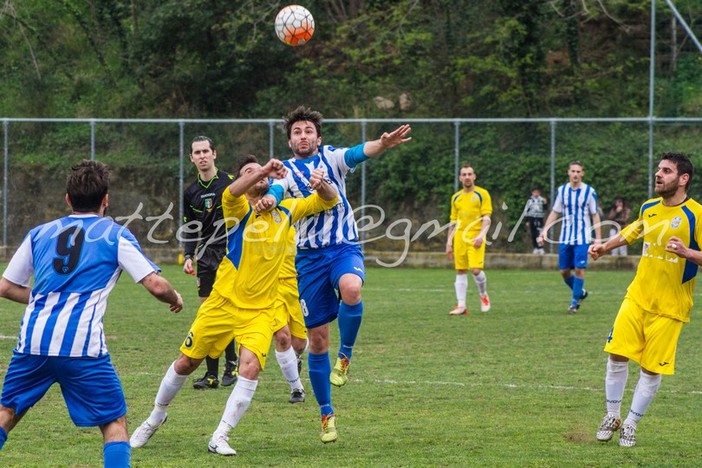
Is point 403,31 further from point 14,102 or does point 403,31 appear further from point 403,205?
point 14,102

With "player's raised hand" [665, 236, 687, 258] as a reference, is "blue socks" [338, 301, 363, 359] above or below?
below

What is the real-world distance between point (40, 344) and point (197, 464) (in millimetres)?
1520

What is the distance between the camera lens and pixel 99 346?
16.6 feet

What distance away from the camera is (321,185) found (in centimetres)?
683

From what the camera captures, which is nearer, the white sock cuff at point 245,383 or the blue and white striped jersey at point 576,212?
the white sock cuff at point 245,383

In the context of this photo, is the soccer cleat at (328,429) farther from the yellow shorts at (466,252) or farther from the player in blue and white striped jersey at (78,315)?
the yellow shorts at (466,252)

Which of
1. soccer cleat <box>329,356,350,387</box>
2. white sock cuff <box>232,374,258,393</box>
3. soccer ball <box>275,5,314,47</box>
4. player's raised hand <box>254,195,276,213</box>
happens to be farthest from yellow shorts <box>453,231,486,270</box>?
white sock cuff <box>232,374,258,393</box>

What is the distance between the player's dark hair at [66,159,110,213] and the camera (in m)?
5.07

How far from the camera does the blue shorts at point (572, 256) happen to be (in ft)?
49.7

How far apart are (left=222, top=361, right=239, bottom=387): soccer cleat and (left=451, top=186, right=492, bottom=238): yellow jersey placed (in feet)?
22.3

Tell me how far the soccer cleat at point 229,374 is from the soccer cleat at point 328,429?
91.1 inches

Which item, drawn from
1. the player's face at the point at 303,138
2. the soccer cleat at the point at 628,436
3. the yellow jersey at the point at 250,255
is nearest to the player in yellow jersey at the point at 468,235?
the player's face at the point at 303,138

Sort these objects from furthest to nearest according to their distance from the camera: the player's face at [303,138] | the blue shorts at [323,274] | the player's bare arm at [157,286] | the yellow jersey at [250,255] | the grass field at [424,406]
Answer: the player's face at [303,138] < the blue shorts at [323,274] < the yellow jersey at [250,255] < the grass field at [424,406] < the player's bare arm at [157,286]

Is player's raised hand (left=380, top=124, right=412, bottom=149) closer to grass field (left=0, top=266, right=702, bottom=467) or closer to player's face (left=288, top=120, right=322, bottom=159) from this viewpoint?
player's face (left=288, top=120, right=322, bottom=159)
